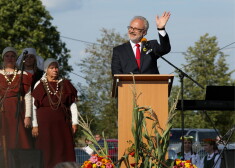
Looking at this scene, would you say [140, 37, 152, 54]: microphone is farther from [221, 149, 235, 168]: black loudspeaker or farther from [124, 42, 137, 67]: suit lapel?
[221, 149, 235, 168]: black loudspeaker

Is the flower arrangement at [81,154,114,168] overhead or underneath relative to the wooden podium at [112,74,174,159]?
underneath

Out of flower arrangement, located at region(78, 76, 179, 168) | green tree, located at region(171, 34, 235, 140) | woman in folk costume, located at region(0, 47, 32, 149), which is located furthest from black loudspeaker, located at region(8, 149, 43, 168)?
green tree, located at region(171, 34, 235, 140)

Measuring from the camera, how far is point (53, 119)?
848 centimetres

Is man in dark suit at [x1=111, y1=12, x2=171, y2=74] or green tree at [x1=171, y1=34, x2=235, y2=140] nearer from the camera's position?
man in dark suit at [x1=111, y1=12, x2=171, y2=74]

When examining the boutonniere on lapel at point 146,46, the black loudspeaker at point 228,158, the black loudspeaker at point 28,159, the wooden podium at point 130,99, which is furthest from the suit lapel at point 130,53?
the black loudspeaker at point 228,158

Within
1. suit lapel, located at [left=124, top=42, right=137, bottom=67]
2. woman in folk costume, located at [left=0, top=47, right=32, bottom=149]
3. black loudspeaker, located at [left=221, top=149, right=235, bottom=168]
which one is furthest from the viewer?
black loudspeaker, located at [left=221, top=149, right=235, bottom=168]

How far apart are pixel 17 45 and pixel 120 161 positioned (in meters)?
→ 30.7

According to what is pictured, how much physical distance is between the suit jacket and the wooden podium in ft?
2.29

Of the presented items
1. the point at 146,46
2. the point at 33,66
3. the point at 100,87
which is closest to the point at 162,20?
the point at 146,46

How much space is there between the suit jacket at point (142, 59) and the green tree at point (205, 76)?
26048 millimetres

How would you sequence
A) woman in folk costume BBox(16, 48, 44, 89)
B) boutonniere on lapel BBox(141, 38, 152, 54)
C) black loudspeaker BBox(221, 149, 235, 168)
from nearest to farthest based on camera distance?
boutonniere on lapel BBox(141, 38, 152, 54), woman in folk costume BBox(16, 48, 44, 89), black loudspeaker BBox(221, 149, 235, 168)

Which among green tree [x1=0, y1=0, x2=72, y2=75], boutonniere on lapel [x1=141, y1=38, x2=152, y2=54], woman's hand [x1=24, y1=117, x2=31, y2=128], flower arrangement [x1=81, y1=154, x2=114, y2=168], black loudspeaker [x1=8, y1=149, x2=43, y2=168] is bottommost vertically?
black loudspeaker [x1=8, y1=149, x2=43, y2=168]

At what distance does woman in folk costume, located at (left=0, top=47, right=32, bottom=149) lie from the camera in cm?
867

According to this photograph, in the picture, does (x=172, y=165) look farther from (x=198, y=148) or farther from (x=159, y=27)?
(x=198, y=148)
